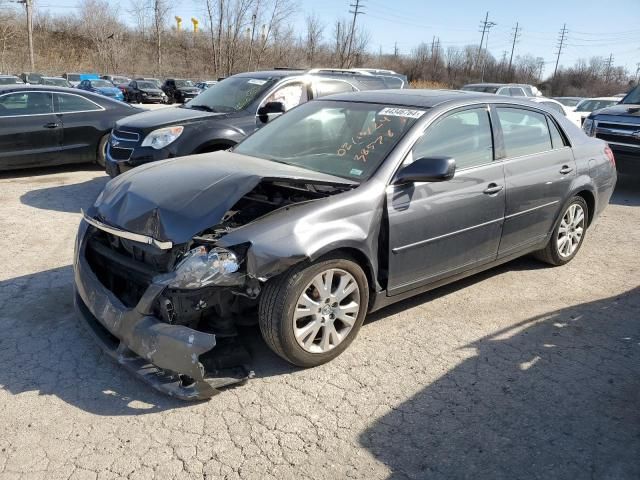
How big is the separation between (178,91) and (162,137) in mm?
30510

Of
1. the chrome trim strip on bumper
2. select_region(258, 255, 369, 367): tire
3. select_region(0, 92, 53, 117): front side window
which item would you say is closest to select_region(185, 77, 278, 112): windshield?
select_region(0, 92, 53, 117): front side window

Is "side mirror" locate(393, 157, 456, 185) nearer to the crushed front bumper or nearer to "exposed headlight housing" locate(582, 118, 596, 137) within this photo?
the crushed front bumper

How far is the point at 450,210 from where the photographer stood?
392cm

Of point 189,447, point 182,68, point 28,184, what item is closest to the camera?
point 189,447

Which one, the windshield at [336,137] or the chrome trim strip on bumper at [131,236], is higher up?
the windshield at [336,137]

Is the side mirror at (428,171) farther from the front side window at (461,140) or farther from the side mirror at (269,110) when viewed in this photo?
the side mirror at (269,110)

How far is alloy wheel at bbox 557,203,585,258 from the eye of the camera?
17.2 ft

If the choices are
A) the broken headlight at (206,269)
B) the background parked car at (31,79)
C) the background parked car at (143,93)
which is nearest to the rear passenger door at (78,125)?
the broken headlight at (206,269)

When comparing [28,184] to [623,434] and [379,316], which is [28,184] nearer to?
[379,316]

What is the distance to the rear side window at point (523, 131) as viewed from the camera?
4.51m

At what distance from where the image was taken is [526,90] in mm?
20969

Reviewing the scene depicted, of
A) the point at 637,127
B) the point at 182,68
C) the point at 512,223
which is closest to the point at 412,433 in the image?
the point at 512,223

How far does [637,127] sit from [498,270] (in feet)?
18.4

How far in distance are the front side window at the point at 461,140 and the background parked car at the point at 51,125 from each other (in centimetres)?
701
